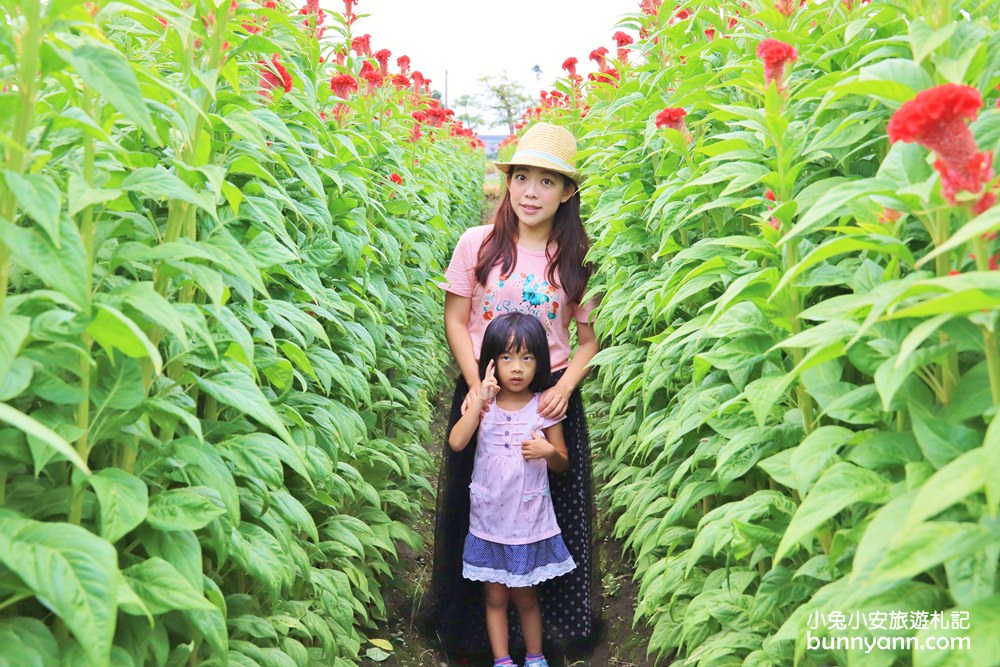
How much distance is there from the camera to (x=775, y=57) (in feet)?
6.85

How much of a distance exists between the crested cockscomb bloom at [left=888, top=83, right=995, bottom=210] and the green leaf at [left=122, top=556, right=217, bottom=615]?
55.1 inches

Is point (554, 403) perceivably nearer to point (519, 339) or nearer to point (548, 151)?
point (519, 339)

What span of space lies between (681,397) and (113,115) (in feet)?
5.93

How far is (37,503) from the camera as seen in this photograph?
5.66ft

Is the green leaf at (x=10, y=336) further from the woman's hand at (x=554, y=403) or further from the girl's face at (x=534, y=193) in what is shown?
the girl's face at (x=534, y=193)

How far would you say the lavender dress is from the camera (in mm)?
3609

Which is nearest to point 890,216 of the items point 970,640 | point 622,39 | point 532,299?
point 970,640

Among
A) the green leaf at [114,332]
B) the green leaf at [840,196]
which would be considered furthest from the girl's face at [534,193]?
the green leaf at [114,332]

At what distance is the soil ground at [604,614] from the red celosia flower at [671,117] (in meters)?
1.71

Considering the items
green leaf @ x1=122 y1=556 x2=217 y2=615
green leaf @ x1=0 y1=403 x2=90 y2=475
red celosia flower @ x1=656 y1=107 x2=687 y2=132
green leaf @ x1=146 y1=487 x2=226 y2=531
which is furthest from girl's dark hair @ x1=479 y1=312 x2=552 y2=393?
green leaf @ x1=0 y1=403 x2=90 y2=475

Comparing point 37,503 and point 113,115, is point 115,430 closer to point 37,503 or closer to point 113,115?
point 37,503

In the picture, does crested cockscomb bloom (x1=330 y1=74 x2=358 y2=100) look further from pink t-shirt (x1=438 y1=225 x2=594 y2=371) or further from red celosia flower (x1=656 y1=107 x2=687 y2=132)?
red celosia flower (x1=656 y1=107 x2=687 y2=132)

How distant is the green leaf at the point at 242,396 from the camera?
1971 millimetres

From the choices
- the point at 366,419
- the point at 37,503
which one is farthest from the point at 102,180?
the point at 366,419
